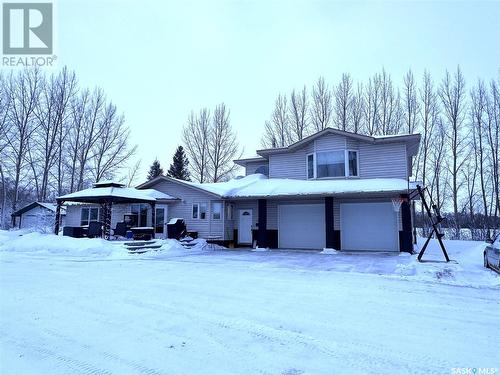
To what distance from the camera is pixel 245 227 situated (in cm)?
2045

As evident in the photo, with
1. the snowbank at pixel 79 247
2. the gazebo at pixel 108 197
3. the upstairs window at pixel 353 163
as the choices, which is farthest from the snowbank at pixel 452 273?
the gazebo at pixel 108 197

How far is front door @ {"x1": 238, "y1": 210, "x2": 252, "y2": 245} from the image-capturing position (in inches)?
802

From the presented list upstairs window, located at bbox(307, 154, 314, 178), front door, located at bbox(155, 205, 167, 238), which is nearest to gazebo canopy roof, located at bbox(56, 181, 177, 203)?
front door, located at bbox(155, 205, 167, 238)

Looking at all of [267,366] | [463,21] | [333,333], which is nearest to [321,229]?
[463,21]

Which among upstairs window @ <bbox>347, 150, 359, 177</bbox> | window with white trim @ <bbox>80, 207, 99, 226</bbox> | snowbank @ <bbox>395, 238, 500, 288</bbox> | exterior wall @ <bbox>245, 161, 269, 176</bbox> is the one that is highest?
exterior wall @ <bbox>245, 161, 269, 176</bbox>

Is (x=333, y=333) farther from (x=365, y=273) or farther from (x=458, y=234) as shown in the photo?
(x=458, y=234)

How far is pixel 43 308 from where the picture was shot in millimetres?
6070

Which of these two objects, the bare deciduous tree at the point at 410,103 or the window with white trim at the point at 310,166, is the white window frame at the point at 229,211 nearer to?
the window with white trim at the point at 310,166

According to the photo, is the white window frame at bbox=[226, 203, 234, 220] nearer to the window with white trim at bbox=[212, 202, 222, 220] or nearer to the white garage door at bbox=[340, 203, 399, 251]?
the window with white trim at bbox=[212, 202, 222, 220]

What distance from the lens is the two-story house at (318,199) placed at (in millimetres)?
16781

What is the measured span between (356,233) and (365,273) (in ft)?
24.1

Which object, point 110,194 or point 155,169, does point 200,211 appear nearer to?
point 110,194

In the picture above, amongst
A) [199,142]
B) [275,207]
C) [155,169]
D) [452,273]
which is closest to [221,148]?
[199,142]

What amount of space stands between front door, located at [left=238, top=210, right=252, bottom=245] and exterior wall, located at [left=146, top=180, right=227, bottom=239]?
1203mm
